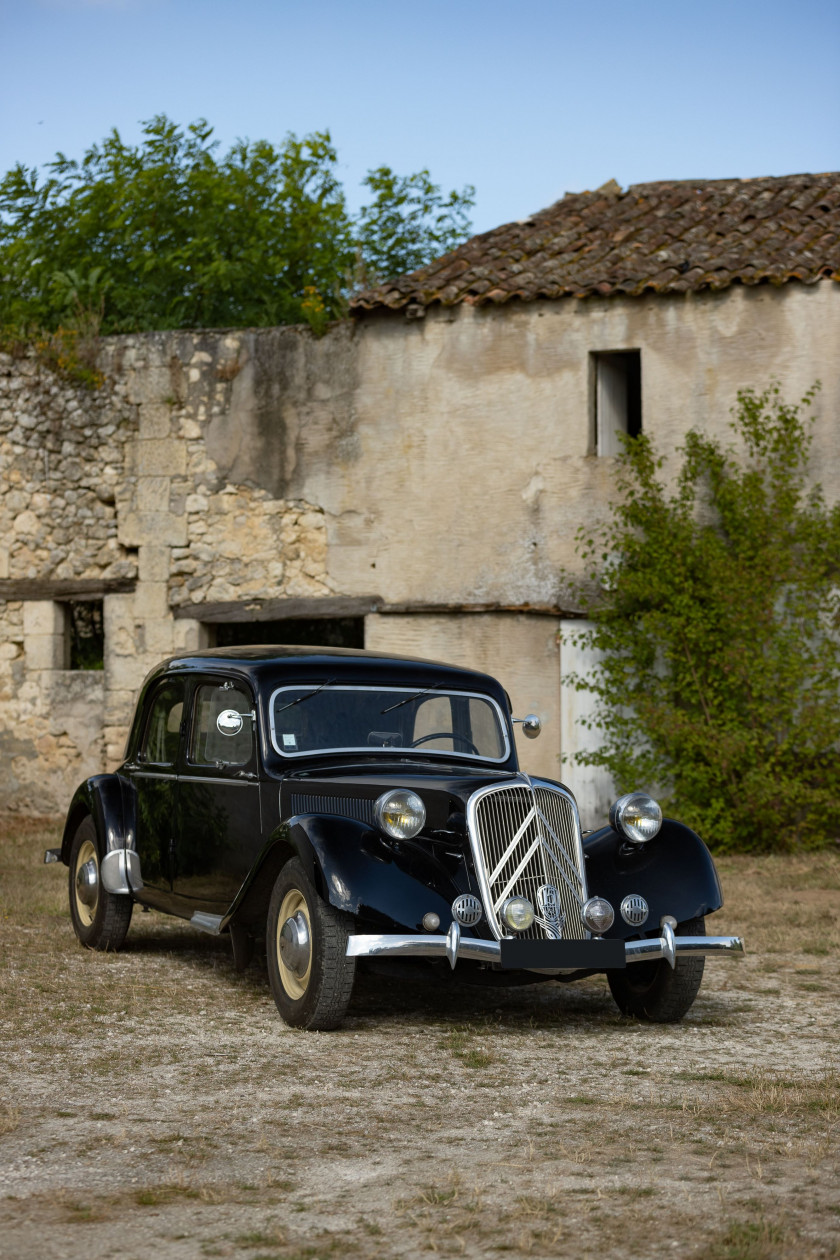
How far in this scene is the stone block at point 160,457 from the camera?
1410 centimetres

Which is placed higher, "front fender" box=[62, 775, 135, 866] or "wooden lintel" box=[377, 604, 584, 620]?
"wooden lintel" box=[377, 604, 584, 620]

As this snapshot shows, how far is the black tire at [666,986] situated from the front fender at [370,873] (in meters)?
1.04

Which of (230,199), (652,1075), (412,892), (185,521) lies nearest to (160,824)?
(412,892)

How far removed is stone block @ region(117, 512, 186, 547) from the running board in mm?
8150

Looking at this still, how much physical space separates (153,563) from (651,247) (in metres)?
5.74

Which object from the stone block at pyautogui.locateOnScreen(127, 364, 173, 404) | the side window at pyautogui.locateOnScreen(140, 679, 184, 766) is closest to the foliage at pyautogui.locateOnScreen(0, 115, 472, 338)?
the stone block at pyautogui.locateOnScreen(127, 364, 173, 404)

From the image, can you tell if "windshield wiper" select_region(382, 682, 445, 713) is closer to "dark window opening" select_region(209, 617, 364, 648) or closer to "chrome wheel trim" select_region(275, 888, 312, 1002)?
"chrome wheel trim" select_region(275, 888, 312, 1002)

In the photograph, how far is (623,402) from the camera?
1355 centimetres

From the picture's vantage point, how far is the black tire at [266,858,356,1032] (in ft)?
17.1

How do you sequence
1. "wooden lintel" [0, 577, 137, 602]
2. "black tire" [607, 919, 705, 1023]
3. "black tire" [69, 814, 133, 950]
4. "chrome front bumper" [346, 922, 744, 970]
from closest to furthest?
"chrome front bumper" [346, 922, 744, 970], "black tire" [607, 919, 705, 1023], "black tire" [69, 814, 133, 950], "wooden lintel" [0, 577, 137, 602]

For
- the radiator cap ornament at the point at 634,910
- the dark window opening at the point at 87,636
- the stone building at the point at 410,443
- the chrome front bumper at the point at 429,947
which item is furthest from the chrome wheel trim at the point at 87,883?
the dark window opening at the point at 87,636

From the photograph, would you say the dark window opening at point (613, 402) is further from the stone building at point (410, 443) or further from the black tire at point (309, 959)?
the black tire at point (309, 959)

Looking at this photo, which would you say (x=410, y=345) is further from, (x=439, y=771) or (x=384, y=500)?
(x=439, y=771)

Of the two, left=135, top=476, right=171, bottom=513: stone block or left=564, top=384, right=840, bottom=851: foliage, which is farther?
left=135, top=476, right=171, bottom=513: stone block
